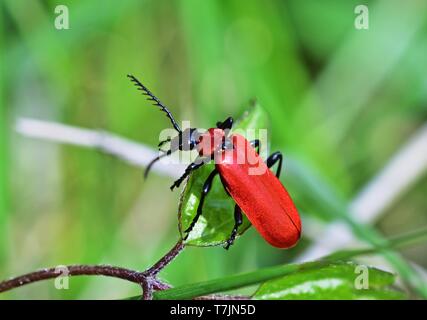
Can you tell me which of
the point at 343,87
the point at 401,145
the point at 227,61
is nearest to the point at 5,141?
the point at 227,61

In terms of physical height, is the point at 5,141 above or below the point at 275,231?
above

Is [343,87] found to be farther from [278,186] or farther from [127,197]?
[278,186]

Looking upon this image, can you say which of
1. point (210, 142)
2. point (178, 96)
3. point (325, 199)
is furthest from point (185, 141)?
point (178, 96)

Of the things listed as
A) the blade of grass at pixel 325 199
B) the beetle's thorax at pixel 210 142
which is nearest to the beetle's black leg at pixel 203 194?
the beetle's thorax at pixel 210 142

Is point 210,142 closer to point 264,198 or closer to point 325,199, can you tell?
point 264,198

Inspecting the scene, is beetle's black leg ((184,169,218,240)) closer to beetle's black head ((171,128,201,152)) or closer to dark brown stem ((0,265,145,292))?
dark brown stem ((0,265,145,292))

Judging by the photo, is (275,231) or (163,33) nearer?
(275,231)
